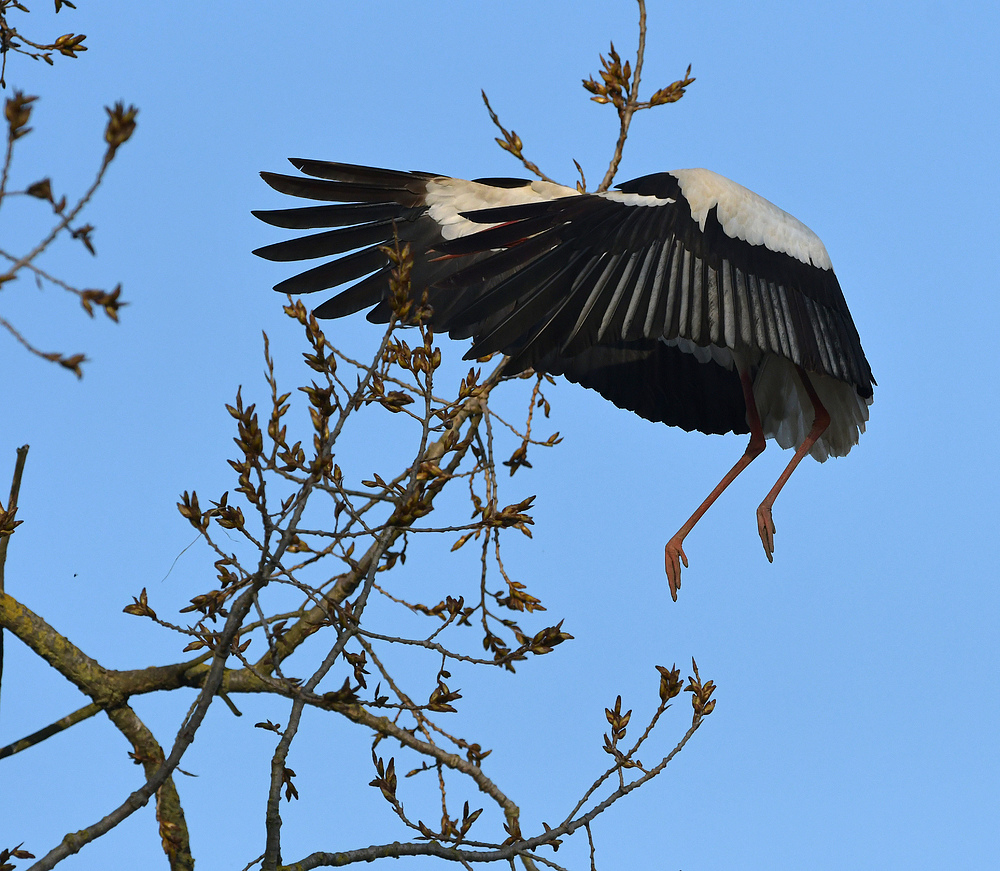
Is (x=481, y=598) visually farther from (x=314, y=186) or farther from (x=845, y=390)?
(x=845, y=390)

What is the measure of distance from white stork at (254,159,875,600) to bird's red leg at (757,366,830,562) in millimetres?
13

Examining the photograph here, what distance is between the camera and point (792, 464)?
7809mm

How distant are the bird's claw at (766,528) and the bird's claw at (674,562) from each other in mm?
609

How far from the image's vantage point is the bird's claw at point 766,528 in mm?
7430

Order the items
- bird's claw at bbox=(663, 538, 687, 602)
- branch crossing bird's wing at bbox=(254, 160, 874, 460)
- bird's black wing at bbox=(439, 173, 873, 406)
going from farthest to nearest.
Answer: bird's claw at bbox=(663, 538, 687, 602), branch crossing bird's wing at bbox=(254, 160, 874, 460), bird's black wing at bbox=(439, 173, 873, 406)

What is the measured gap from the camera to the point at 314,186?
7.25 meters

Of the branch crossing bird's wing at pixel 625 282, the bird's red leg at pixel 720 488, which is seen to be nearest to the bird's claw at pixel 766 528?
the bird's red leg at pixel 720 488

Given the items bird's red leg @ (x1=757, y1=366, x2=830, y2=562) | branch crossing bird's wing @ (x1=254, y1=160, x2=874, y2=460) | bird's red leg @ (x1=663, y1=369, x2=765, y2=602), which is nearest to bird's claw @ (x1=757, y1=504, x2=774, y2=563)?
bird's red leg @ (x1=757, y1=366, x2=830, y2=562)

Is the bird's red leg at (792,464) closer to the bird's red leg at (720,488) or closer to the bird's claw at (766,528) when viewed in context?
the bird's claw at (766,528)

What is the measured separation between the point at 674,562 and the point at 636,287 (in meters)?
2.01

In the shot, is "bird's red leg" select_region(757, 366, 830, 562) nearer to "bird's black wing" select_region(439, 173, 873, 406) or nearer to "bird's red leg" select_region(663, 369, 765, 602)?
"bird's red leg" select_region(663, 369, 765, 602)

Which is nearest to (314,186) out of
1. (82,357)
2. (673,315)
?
(673,315)

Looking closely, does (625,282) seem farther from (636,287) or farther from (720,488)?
(720,488)

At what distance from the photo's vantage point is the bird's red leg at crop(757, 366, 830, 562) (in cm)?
745
